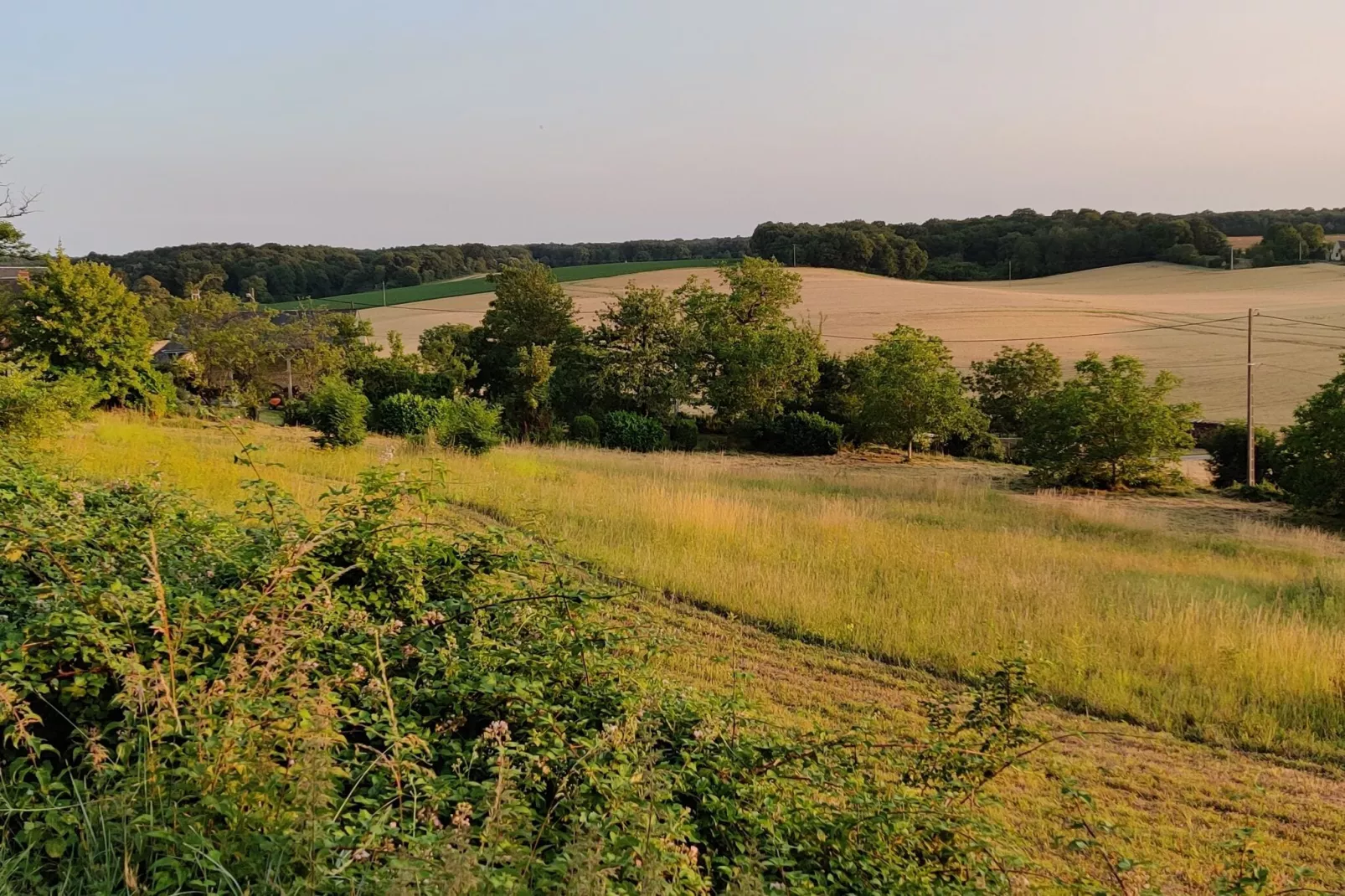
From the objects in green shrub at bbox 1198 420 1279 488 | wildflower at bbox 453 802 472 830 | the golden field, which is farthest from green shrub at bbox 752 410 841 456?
wildflower at bbox 453 802 472 830

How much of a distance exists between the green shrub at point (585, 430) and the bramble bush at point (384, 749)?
86.9 feet

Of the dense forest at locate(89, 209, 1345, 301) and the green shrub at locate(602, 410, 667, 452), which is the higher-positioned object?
the dense forest at locate(89, 209, 1345, 301)

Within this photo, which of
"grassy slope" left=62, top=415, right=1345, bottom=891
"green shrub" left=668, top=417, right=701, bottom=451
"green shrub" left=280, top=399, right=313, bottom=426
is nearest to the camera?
"grassy slope" left=62, top=415, right=1345, bottom=891

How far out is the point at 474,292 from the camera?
7975 cm

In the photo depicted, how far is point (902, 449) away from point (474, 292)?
56063mm

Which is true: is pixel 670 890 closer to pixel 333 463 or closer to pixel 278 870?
pixel 278 870

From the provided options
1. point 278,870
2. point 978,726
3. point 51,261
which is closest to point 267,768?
point 278,870

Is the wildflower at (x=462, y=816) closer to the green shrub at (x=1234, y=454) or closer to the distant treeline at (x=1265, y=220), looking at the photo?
the green shrub at (x=1234, y=454)

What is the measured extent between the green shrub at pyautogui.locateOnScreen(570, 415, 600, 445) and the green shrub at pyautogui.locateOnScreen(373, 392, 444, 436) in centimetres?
827

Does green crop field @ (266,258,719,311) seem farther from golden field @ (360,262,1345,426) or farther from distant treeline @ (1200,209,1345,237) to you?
distant treeline @ (1200,209,1345,237)

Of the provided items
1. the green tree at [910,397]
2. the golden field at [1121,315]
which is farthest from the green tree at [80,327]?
the golden field at [1121,315]

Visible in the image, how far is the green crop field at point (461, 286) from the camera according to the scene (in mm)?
75375

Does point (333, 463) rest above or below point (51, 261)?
below

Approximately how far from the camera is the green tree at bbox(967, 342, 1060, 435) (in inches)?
1495
